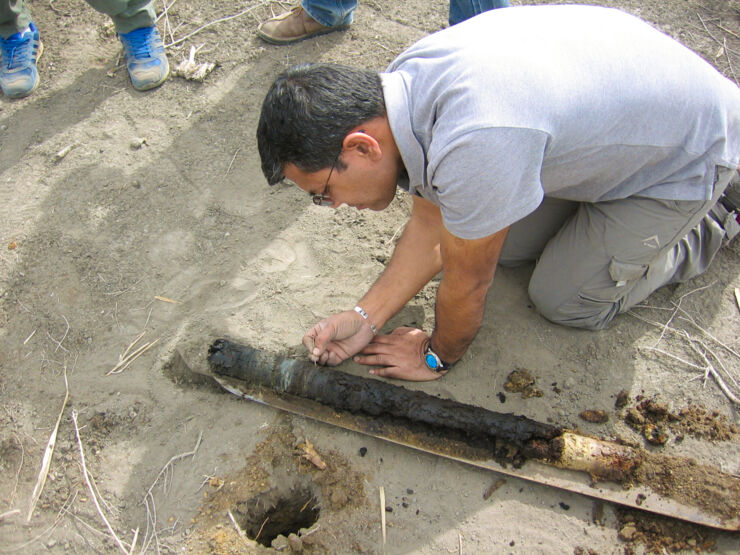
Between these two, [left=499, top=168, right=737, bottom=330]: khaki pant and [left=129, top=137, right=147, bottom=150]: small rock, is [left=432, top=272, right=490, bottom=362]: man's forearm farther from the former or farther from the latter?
[left=129, top=137, right=147, bottom=150]: small rock

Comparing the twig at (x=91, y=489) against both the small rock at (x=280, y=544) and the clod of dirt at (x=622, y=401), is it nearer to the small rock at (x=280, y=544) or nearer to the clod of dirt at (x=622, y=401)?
the small rock at (x=280, y=544)

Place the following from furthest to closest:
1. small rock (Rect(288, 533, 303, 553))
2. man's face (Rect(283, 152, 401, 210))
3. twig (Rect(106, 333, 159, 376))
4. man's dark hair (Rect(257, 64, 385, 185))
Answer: twig (Rect(106, 333, 159, 376)) → small rock (Rect(288, 533, 303, 553)) → man's face (Rect(283, 152, 401, 210)) → man's dark hair (Rect(257, 64, 385, 185))

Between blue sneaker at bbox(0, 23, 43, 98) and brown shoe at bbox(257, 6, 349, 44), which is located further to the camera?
brown shoe at bbox(257, 6, 349, 44)

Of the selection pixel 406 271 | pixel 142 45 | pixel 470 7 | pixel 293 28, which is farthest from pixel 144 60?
pixel 406 271

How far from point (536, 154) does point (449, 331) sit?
101 cm

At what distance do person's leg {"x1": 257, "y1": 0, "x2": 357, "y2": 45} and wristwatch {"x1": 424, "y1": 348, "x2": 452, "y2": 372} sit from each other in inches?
117

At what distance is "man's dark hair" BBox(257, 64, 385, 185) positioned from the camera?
6.36 ft

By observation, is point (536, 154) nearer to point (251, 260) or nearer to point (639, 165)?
point (639, 165)

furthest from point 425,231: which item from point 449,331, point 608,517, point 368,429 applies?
point 608,517

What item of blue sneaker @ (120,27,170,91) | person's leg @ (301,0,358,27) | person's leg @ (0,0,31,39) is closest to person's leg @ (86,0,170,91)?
blue sneaker @ (120,27,170,91)

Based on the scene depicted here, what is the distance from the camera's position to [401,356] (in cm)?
285

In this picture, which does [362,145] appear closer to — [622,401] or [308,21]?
[622,401]

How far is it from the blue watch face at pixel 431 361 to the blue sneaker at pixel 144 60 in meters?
3.02

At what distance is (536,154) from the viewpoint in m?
1.87
